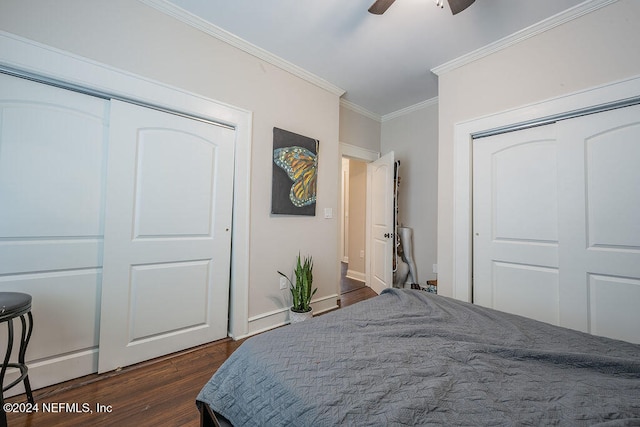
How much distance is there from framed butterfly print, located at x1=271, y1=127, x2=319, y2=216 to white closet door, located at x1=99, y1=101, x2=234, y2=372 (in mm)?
422

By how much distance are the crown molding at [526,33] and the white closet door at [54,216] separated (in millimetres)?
2886

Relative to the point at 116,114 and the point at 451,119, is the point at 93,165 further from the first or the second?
A: the point at 451,119


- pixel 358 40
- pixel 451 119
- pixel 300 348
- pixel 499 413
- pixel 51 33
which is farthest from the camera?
pixel 451 119

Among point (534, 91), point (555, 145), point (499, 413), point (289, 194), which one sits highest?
point (534, 91)

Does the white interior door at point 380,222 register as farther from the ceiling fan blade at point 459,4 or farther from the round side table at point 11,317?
the round side table at point 11,317

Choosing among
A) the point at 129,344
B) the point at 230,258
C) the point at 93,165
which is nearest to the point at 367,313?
the point at 230,258

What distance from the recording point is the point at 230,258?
2.23 metres

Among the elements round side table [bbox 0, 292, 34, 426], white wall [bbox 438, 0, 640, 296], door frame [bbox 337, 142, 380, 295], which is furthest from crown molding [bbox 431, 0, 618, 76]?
round side table [bbox 0, 292, 34, 426]

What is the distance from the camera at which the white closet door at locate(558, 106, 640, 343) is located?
1.66 m

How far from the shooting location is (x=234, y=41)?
216 centimetres

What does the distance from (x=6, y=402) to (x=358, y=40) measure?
129 inches

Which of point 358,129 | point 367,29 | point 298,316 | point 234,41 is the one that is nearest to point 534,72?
point 367,29

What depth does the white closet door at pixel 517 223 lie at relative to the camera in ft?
6.46

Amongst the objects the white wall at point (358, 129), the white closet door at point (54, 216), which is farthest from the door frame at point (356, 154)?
the white closet door at point (54, 216)
